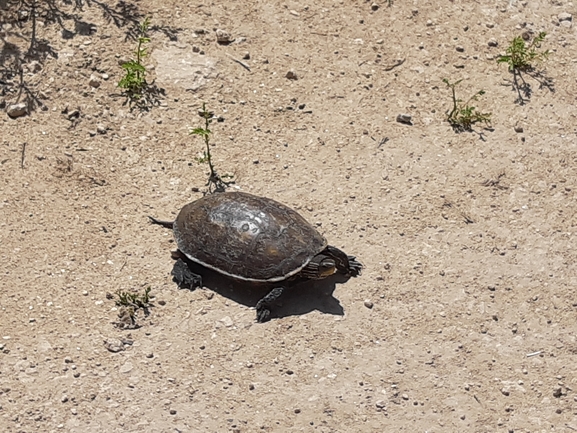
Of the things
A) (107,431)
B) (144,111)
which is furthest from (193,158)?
(107,431)

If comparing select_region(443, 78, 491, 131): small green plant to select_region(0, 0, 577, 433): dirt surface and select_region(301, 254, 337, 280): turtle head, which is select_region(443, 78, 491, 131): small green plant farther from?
select_region(301, 254, 337, 280): turtle head

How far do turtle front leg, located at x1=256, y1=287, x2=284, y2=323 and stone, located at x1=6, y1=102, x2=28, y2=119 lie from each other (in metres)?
2.78

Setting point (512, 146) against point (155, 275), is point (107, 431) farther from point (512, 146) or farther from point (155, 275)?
point (512, 146)

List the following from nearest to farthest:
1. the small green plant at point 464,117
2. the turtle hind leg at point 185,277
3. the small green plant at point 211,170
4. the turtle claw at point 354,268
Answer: the turtle hind leg at point 185,277 → the turtle claw at point 354,268 → the small green plant at point 211,170 → the small green plant at point 464,117

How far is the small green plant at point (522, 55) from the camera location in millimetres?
8055

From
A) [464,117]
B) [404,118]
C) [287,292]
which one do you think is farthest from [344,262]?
[464,117]

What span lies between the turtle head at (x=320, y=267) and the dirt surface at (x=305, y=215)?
0.70ft

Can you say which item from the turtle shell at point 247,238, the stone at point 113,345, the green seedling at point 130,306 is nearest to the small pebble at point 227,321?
the turtle shell at point 247,238

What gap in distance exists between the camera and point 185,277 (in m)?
6.14

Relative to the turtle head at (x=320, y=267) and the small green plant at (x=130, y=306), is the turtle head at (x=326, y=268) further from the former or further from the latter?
the small green plant at (x=130, y=306)

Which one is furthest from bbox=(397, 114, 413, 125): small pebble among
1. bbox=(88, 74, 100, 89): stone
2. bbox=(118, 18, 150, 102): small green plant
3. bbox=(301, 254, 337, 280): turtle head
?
bbox=(88, 74, 100, 89): stone

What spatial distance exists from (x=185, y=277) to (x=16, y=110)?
228 cm

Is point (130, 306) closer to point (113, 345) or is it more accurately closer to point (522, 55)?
point (113, 345)

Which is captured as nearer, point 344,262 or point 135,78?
point 344,262
